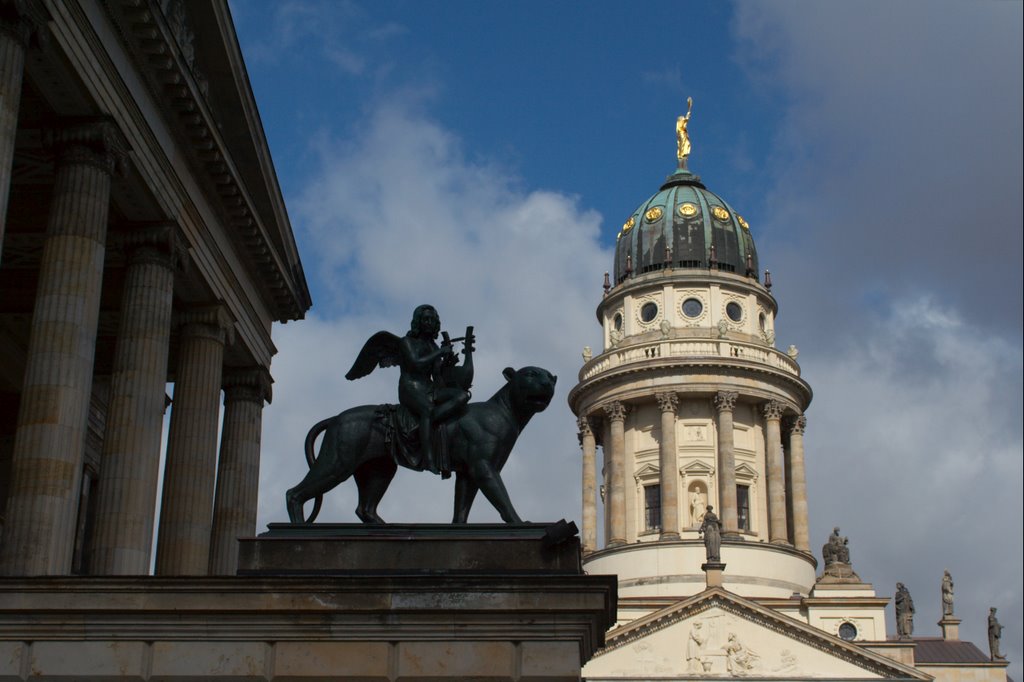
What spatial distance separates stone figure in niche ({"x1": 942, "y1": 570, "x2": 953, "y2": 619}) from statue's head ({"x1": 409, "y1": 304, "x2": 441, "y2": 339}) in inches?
3446

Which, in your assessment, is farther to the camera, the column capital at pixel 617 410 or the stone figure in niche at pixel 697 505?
the column capital at pixel 617 410

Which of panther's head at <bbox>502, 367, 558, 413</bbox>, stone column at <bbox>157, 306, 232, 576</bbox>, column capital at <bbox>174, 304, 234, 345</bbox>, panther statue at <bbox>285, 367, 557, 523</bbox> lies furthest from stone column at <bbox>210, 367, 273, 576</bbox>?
panther's head at <bbox>502, 367, 558, 413</bbox>

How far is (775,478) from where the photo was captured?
9700 cm

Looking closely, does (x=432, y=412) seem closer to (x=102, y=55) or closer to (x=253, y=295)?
(x=102, y=55)

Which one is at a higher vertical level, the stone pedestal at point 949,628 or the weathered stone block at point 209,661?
the stone pedestal at point 949,628

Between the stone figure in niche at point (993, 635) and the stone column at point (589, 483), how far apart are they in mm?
25430

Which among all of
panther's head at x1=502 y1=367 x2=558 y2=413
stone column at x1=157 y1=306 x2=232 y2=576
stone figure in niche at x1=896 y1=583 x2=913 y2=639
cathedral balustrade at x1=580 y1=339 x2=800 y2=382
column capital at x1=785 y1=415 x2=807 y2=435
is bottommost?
panther's head at x1=502 y1=367 x2=558 y2=413

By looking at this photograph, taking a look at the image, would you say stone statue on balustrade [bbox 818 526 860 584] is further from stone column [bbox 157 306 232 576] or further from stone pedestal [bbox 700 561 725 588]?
stone column [bbox 157 306 232 576]

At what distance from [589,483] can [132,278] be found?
73312mm

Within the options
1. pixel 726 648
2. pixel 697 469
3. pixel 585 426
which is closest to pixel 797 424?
pixel 697 469

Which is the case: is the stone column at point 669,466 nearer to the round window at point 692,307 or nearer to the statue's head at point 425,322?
the round window at point 692,307

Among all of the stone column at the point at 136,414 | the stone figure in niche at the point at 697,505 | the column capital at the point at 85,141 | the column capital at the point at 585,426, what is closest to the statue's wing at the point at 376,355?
the column capital at the point at 85,141

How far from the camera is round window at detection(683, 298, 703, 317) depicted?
101 meters

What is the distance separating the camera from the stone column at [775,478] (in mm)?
96250
